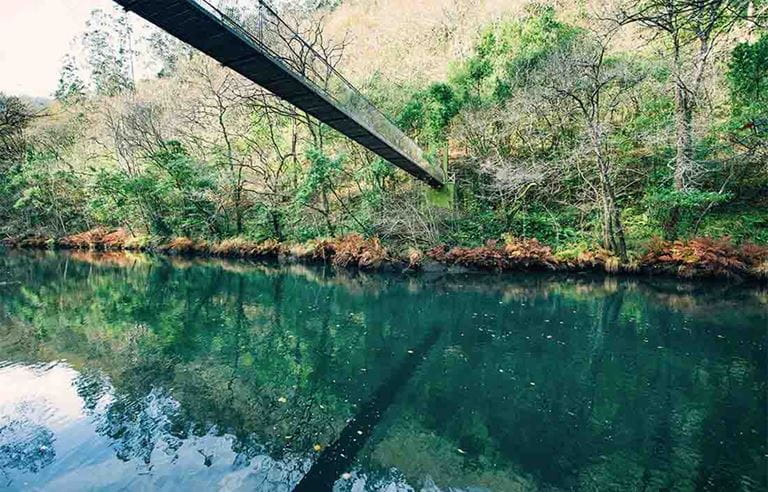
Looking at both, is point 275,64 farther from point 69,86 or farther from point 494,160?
point 69,86

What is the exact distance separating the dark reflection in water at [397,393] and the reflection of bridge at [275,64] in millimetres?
3992

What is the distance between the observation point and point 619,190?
1294 centimetres

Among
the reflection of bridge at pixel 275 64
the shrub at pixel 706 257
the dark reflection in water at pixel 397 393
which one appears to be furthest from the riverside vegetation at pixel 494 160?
the dark reflection in water at pixel 397 393

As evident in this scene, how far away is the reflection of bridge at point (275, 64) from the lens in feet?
16.3

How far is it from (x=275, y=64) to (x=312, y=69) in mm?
1307

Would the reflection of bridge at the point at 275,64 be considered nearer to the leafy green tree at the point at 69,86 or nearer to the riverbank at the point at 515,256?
the riverbank at the point at 515,256

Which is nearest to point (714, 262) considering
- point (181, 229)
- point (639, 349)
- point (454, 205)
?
point (639, 349)

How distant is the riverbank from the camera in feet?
32.9

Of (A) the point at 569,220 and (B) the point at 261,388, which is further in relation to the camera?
(A) the point at 569,220

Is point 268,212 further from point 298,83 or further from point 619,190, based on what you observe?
point 619,190

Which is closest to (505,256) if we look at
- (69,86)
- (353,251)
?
(353,251)

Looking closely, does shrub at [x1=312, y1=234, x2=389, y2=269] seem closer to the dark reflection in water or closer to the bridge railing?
the bridge railing

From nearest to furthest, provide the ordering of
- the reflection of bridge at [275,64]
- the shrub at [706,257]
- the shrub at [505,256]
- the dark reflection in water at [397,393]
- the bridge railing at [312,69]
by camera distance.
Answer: the dark reflection in water at [397,393] < the reflection of bridge at [275,64] < the bridge railing at [312,69] < the shrub at [706,257] < the shrub at [505,256]

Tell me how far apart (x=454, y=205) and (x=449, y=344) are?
8175 millimetres
